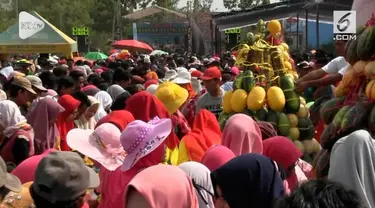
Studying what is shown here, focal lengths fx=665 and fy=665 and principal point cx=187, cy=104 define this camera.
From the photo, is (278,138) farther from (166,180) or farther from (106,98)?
(106,98)

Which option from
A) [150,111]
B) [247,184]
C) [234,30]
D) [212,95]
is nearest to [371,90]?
[247,184]

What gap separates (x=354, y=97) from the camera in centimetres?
448

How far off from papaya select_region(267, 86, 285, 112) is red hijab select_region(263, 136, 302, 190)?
2.03m

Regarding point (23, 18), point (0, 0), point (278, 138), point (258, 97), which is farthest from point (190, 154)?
point (0, 0)

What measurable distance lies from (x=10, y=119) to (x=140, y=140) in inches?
78.9

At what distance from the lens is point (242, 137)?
14.2 ft

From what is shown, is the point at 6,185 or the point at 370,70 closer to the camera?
the point at 6,185

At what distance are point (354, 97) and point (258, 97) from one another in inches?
73.1

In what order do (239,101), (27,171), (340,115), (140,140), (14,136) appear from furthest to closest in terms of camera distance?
1. (239,101)
2. (14,136)
3. (340,115)
4. (27,171)
5. (140,140)

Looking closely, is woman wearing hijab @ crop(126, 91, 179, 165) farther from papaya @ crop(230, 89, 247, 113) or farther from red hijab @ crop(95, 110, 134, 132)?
papaya @ crop(230, 89, 247, 113)

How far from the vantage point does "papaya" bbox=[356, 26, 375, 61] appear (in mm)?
4246

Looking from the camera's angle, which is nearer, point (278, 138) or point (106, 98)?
point (278, 138)

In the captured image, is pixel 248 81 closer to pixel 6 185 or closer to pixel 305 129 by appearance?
pixel 305 129

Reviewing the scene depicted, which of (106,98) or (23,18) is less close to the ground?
(23,18)
